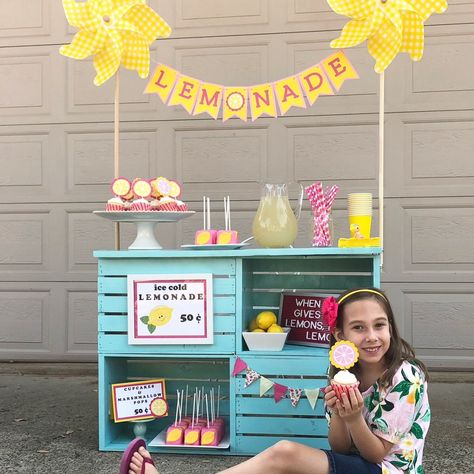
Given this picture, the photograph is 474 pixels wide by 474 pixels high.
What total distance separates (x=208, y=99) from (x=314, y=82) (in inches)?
21.8

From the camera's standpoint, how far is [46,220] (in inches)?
187

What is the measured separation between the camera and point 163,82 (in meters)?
3.14

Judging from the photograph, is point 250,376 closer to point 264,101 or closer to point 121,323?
point 121,323

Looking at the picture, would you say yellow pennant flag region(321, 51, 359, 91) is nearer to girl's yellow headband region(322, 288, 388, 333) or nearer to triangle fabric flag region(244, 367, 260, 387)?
girl's yellow headband region(322, 288, 388, 333)

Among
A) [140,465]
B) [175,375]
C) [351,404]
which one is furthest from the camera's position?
[175,375]

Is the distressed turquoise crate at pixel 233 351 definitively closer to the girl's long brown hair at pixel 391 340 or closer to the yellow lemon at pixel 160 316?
the yellow lemon at pixel 160 316

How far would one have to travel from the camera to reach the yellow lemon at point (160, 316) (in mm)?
2861

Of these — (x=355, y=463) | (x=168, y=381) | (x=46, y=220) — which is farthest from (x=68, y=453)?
(x=46, y=220)

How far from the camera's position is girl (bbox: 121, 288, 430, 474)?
1.98m

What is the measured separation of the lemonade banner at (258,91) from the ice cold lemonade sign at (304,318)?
38.5 inches

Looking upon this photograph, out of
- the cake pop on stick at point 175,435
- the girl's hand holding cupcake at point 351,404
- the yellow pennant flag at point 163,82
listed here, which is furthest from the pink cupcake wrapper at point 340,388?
the yellow pennant flag at point 163,82

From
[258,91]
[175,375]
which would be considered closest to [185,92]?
[258,91]

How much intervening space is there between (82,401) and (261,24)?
3.01m

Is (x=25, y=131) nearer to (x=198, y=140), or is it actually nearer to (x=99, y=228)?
(x=99, y=228)
